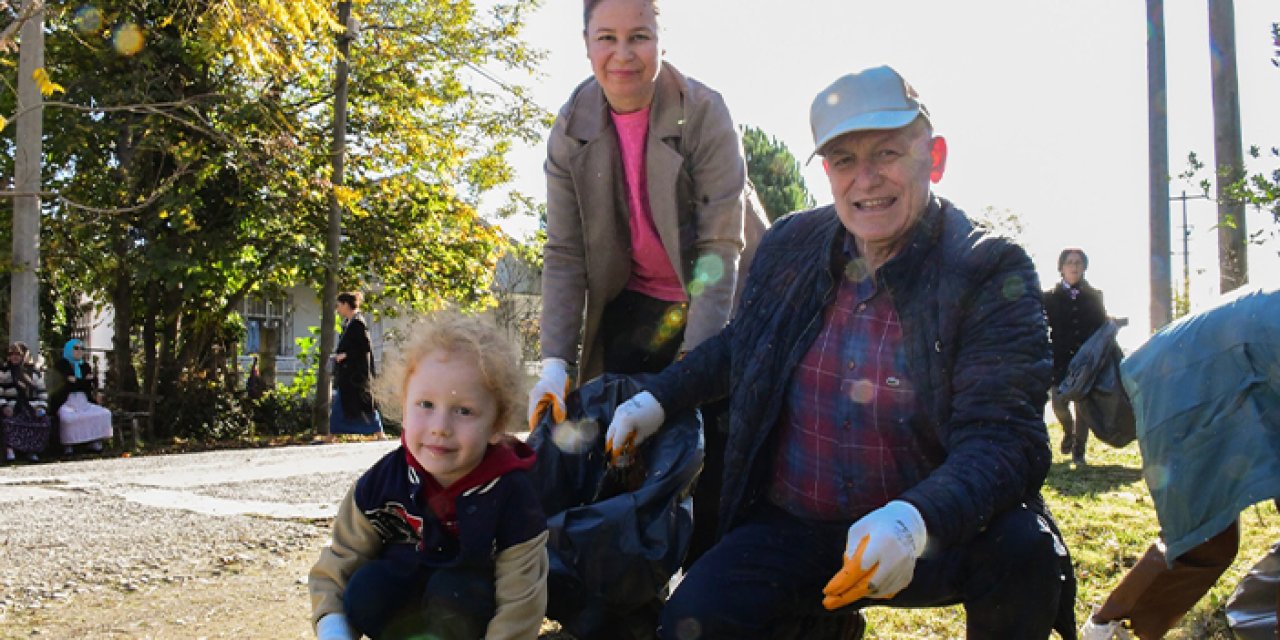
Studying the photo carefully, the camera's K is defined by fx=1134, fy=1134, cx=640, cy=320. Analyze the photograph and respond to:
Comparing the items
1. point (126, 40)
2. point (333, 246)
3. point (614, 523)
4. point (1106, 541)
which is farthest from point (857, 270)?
point (126, 40)

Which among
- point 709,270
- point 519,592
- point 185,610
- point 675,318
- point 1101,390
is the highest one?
point 709,270

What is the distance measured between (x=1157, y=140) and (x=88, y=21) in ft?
44.1

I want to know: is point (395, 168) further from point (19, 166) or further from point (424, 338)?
point (424, 338)

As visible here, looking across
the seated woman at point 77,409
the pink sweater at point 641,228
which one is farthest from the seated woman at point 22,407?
the pink sweater at point 641,228

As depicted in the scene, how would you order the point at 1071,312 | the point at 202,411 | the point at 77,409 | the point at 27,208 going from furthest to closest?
the point at 202,411
the point at 27,208
the point at 77,409
the point at 1071,312

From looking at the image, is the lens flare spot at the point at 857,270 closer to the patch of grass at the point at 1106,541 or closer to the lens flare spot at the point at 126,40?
the patch of grass at the point at 1106,541

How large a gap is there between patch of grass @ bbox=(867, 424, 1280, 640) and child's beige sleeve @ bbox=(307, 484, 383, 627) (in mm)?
1806

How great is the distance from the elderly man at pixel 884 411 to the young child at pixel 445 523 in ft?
1.05

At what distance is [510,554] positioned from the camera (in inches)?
89.6

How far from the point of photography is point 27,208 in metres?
13.9

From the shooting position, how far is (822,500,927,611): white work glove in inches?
73.2

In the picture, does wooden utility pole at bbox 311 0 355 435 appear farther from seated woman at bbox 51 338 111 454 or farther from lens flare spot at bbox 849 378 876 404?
lens flare spot at bbox 849 378 876 404

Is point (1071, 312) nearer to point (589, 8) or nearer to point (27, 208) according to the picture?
point (589, 8)

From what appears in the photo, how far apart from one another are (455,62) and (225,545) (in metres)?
14.8
